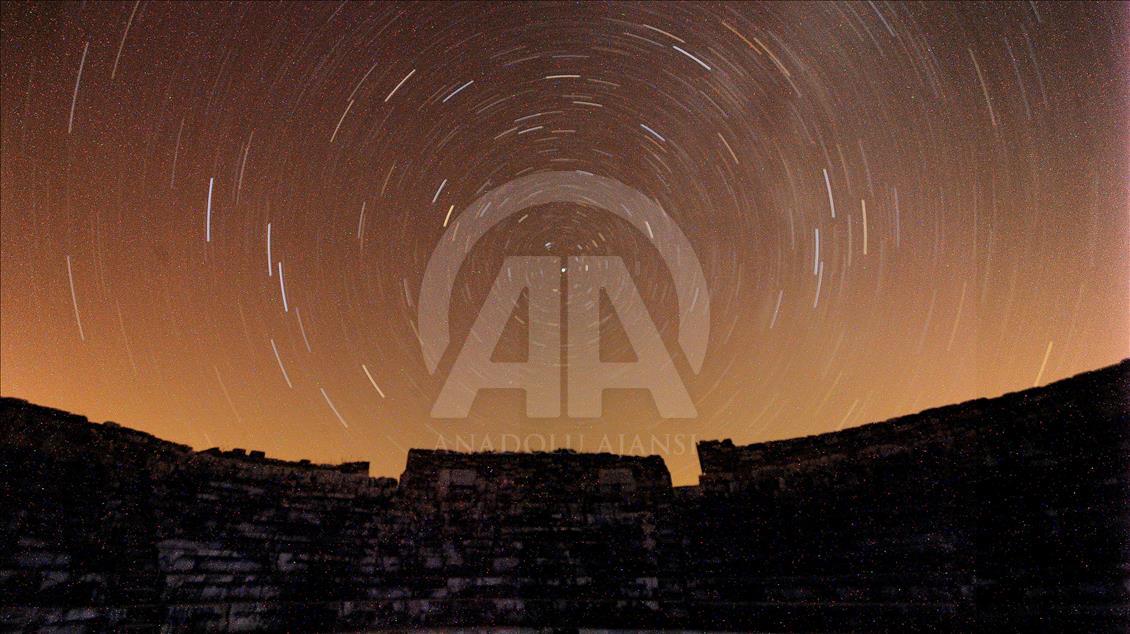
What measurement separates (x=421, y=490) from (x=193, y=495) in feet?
17.6

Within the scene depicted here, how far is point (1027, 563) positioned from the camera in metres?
8.69

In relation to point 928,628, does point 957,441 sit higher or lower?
higher

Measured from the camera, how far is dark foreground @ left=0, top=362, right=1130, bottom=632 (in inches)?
341

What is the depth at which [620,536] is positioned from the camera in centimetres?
1280

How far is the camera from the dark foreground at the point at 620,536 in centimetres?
866

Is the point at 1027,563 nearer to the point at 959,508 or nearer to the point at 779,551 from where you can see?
the point at 959,508

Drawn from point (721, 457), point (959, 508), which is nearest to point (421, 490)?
point (721, 457)

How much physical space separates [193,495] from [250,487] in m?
1.15

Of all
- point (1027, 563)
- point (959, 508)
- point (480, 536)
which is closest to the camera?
point (1027, 563)

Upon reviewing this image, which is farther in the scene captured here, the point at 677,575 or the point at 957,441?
the point at 677,575

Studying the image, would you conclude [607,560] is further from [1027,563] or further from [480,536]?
[1027,563]

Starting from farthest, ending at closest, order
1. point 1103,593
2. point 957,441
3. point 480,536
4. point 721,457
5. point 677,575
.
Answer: point 721,457, point 480,536, point 677,575, point 957,441, point 1103,593

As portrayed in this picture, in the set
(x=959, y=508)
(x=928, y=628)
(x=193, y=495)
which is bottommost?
(x=928, y=628)

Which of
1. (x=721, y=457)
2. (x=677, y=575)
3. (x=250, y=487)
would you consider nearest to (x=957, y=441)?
(x=721, y=457)
